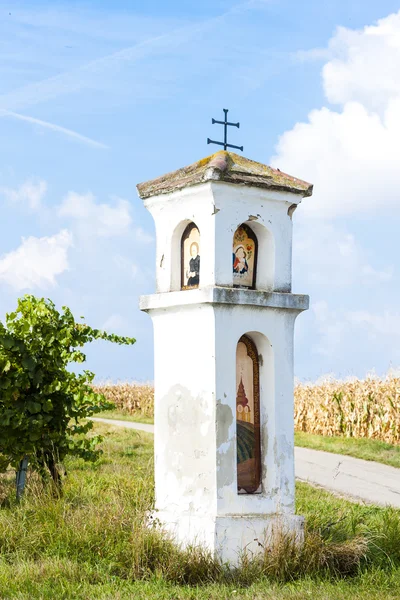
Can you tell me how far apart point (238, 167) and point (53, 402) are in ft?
15.7

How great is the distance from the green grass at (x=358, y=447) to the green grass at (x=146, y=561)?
892 cm

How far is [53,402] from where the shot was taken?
11070 millimetres

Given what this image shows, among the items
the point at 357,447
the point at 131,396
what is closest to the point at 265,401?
the point at 357,447

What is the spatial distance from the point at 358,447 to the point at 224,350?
41.5 feet

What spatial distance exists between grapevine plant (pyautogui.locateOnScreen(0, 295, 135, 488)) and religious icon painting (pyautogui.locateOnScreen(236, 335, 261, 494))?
3.25 meters

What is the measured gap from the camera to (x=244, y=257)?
8562mm

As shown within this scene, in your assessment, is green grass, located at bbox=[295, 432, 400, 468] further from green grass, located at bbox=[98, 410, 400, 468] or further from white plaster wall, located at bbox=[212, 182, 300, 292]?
white plaster wall, located at bbox=[212, 182, 300, 292]

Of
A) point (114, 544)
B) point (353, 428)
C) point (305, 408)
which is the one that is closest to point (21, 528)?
point (114, 544)

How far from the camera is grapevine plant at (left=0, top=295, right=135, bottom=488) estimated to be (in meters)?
10.5

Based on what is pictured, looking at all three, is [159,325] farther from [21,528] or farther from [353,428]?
[353,428]

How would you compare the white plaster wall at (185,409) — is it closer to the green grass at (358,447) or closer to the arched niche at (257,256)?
the arched niche at (257,256)

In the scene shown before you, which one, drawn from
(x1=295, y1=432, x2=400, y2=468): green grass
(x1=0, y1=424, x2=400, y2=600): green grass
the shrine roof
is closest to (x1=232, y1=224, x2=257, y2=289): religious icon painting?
the shrine roof

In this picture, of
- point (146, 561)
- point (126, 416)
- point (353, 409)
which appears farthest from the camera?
point (126, 416)

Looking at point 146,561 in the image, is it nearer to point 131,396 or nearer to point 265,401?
point 265,401
